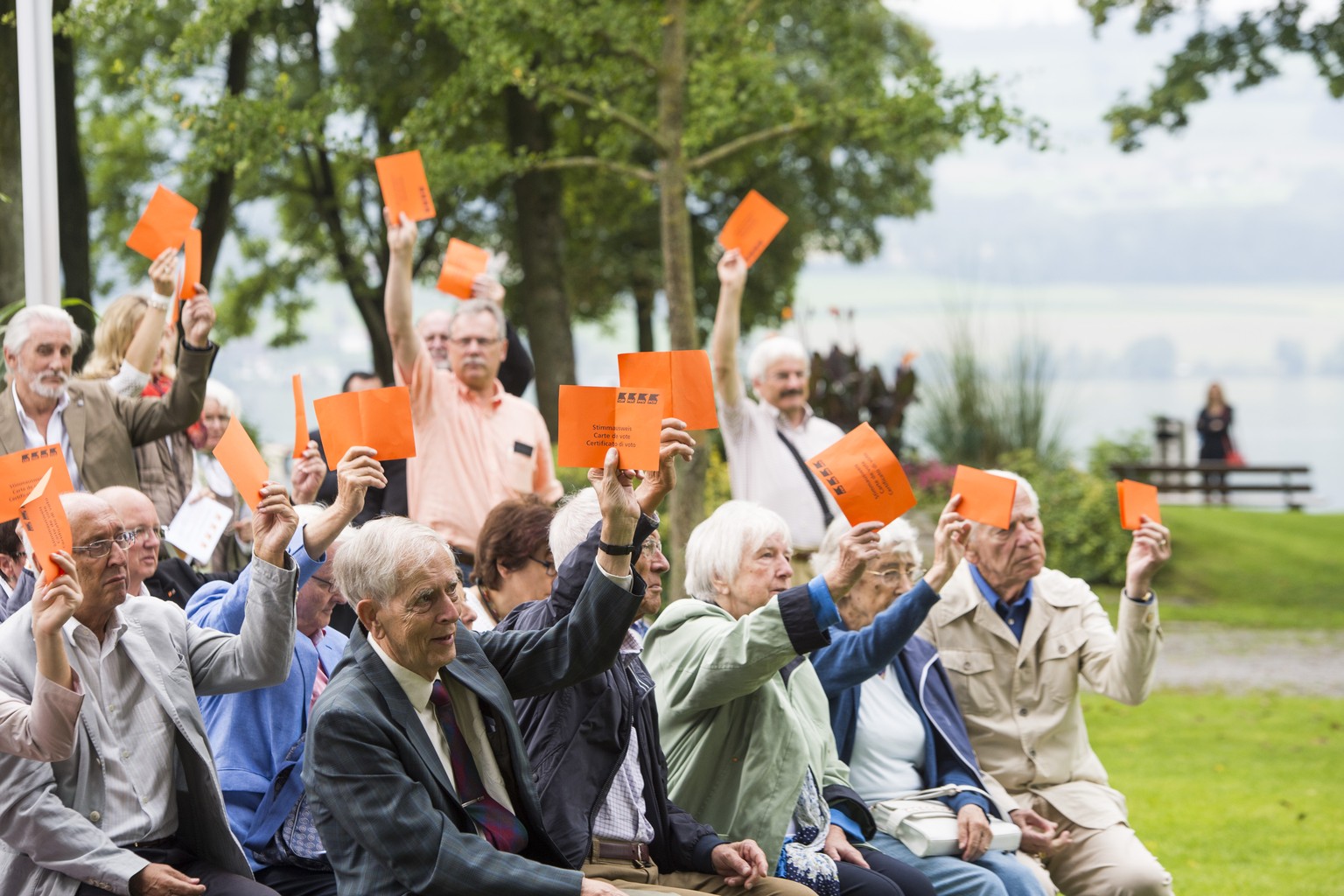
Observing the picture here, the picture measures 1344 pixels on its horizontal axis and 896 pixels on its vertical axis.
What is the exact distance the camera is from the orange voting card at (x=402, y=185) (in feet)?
18.8

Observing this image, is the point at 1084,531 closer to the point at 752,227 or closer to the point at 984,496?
the point at 752,227

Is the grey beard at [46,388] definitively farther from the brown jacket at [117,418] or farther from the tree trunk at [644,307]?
the tree trunk at [644,307]

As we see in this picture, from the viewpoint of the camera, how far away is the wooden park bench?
19903 millimetres

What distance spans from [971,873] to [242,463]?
2490 millimetres

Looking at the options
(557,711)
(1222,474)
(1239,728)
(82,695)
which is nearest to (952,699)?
(557,711)

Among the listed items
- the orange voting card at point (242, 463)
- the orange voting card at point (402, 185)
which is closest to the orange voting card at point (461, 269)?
the orange voting card at point (402, 185)

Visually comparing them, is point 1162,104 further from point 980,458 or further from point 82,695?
point 82,695

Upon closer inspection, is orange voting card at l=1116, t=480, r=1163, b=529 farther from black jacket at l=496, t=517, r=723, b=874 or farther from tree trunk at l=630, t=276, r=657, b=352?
tree trunk at l=630, t=276, r=657, b=352

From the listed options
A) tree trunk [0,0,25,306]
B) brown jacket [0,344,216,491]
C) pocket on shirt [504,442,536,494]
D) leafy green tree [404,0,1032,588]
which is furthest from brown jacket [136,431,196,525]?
leafy green tree [404,0,1032,588]

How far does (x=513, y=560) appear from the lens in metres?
4.48

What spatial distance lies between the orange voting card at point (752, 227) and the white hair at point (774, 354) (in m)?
0.56

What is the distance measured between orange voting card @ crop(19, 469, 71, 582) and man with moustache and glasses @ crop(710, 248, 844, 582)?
3679mm

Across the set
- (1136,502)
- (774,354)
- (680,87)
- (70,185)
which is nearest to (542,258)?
(70,185)

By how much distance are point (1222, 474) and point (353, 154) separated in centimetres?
1498
